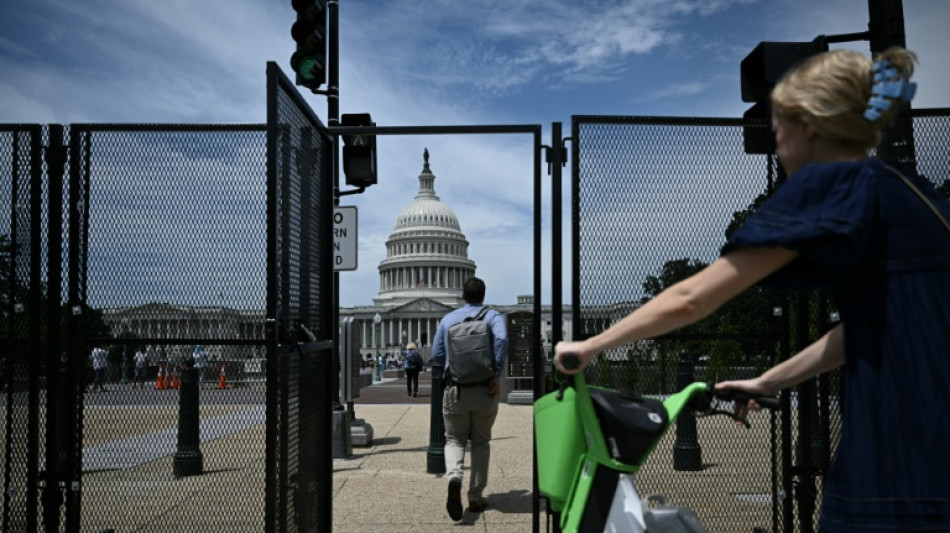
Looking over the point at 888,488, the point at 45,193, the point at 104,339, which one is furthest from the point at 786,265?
the point at 45,193

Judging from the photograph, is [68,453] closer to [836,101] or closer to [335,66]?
[836,101]

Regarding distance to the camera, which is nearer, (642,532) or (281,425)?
(642,532)

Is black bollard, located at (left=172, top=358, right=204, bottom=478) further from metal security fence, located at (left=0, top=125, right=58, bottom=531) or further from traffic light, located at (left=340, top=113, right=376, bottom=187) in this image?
traffic light, located at (left=340, top=113, right=376, bottom=187)

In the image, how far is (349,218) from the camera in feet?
32.4

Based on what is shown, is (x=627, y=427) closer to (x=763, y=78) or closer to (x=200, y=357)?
(x=763, y=78)

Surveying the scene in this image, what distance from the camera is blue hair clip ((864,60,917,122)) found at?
1787mm

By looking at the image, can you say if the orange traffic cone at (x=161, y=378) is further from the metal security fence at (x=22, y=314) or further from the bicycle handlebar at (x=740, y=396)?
the bicycle handlebar at (x=740, y=396)

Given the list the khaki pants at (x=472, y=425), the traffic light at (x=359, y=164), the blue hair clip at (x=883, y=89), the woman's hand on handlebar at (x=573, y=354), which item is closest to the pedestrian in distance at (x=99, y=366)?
the traffic light at (x=359, y=164)

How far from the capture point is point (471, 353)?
701 centimetres

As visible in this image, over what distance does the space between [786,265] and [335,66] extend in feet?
26.7

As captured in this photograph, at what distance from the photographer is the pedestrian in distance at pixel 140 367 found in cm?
509

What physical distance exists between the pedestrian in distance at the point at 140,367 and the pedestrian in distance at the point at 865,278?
4.02 m

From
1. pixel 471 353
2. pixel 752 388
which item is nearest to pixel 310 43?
Result: pixel 471 353

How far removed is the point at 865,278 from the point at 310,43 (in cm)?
634
